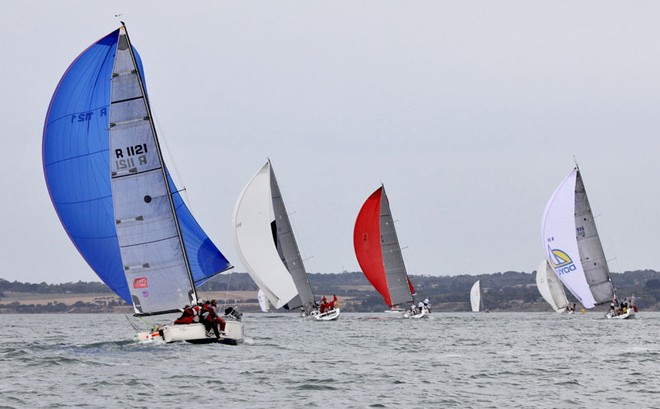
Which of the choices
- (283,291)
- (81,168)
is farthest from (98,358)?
(283,291)

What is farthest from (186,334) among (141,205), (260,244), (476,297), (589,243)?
(476,297)

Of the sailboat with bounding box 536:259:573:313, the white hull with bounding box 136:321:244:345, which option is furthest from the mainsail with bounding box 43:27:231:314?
the sailboat with bounding box 536:259:573:313

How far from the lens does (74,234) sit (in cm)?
3353

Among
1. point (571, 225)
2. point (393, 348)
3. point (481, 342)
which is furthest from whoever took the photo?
point (571, 225)

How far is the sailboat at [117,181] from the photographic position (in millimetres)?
32719

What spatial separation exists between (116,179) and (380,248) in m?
39.7

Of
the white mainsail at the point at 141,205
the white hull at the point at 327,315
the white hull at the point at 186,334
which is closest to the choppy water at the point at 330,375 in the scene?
the white hull at the point at 186,334

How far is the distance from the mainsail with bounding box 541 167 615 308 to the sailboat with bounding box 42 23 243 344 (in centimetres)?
3950

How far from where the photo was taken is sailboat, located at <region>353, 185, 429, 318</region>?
7075 centimetres

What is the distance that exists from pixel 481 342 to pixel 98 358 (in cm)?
1653

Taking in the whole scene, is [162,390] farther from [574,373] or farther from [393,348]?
[393,348]

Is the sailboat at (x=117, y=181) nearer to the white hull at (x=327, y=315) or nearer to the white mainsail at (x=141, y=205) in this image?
the white mainsail at (x=141, y=205)

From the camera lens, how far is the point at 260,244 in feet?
208

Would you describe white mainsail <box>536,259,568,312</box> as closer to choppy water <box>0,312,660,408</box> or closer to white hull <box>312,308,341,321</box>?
white hull <box>312,308,341,321</box>
